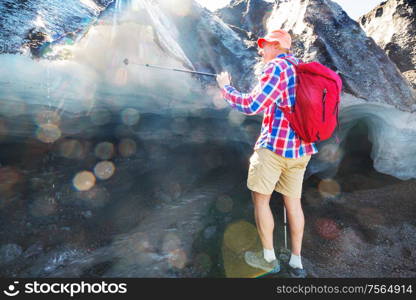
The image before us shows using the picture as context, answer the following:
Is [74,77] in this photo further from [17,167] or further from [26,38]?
[17,167]

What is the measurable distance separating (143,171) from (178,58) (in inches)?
90.9

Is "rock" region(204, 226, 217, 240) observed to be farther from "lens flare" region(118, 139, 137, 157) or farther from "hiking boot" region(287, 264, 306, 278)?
"lens flare" region(118, 139, 137, 157)

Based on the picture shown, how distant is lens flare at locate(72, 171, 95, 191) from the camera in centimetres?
442

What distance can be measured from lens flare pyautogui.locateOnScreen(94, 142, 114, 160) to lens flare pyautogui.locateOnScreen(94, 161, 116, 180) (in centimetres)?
10

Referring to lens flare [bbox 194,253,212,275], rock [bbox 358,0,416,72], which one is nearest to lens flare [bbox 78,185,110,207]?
lens flare [bbox 194,253,212,275]

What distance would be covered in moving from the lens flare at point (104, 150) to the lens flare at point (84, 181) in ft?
1.15

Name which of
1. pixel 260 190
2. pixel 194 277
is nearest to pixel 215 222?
pixel 194 277

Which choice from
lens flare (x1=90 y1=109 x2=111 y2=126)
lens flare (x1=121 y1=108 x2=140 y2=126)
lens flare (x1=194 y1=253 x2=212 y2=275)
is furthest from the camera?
lens flare (x1=121 y1=108 x2=140 y2=126)

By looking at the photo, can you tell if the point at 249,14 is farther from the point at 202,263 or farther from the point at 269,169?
the point at 202,263

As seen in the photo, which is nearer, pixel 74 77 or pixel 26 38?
pixel 26 38

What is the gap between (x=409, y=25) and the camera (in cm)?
594

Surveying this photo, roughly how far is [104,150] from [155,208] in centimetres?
133

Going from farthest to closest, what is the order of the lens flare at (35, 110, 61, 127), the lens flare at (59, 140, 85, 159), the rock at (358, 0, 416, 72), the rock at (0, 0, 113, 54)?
the rock at (358, 0, 416, 72)
the lens flare at (59, 140, 85, 159)
the lens flare at (35, 110, 61, 127)
the rock at (0, 0, 113, 54)

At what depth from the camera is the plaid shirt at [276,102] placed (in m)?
2.28
